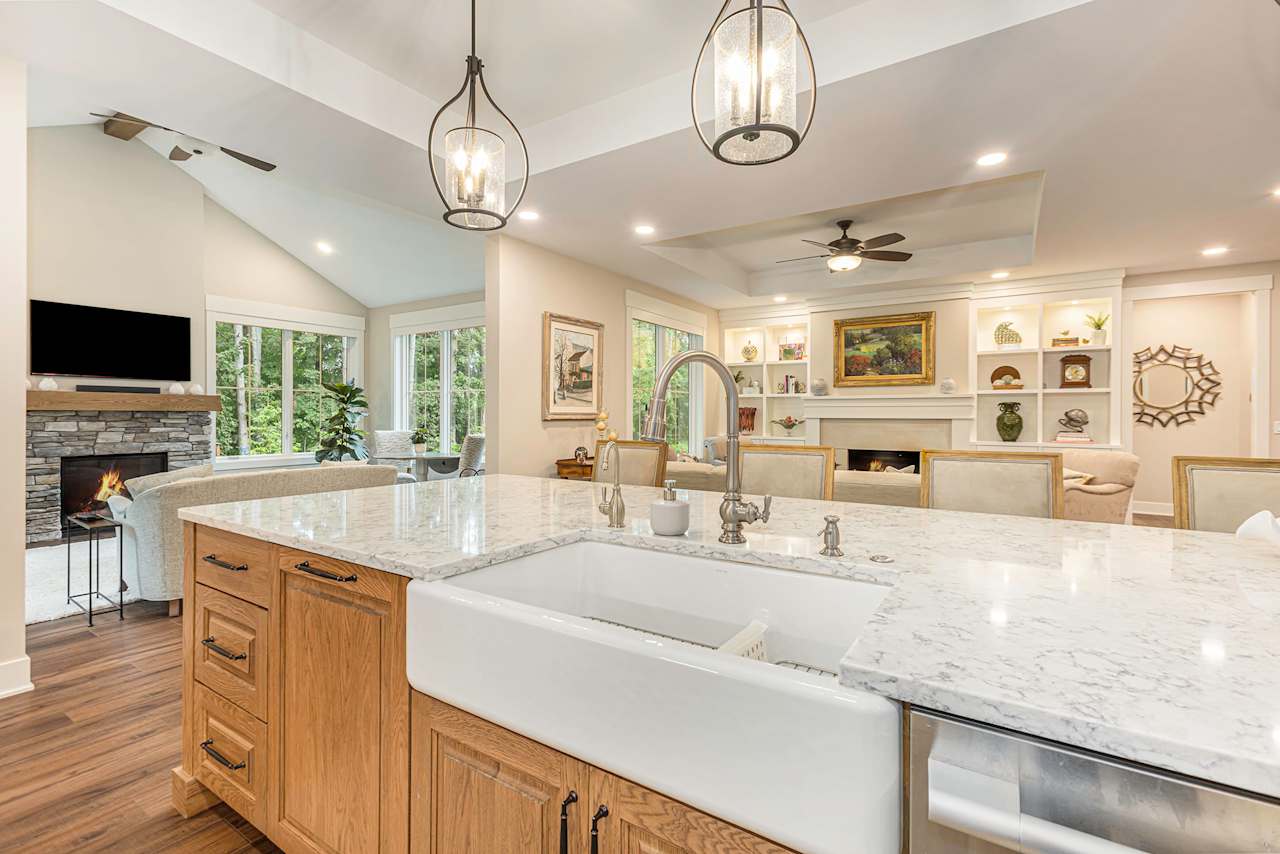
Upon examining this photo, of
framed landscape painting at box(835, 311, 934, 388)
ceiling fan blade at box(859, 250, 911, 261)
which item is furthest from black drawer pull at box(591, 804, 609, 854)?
framed landscape painting at box(835, 311, 934, 388)

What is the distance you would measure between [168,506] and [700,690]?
3.60 metres

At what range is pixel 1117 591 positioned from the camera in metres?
0.95

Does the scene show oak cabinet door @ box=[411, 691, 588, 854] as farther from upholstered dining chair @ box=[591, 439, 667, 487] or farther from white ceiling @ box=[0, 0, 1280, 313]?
white ceiling @ box=[0, 0, 1280, 313]

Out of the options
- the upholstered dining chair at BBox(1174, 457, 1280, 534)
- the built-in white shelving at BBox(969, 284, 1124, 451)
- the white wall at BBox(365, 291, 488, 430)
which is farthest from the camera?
the white wall at BBox(365, 291, 488, 430)

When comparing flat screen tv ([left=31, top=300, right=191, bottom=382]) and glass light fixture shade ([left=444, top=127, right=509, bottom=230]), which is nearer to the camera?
glass light fixture shade ([left=444, top=127, right=509, bottom=230])

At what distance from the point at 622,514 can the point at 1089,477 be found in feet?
14.6

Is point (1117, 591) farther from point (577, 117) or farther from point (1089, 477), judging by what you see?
point (1089, 477)

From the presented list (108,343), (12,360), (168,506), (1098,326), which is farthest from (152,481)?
(1098,326)

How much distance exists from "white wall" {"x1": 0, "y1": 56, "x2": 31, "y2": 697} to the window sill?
470 cm

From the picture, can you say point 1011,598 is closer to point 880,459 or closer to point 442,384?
point 880,459

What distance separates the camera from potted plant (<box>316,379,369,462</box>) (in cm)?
722

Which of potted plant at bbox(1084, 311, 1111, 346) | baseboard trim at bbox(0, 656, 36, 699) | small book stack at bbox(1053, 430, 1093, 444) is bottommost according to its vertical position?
→ baseboard trim at bbox(0, 656, 36, 699)

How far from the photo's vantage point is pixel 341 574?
124cm

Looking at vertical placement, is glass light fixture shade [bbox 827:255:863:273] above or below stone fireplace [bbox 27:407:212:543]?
above
